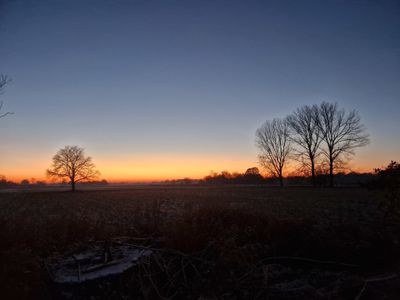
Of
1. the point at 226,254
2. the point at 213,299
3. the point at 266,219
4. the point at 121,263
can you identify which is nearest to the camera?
the point at 213,299

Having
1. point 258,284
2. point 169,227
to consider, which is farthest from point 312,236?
point 169,227

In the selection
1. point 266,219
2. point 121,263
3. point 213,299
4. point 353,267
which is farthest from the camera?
point 266,219

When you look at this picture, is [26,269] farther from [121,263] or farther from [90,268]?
[121,263]

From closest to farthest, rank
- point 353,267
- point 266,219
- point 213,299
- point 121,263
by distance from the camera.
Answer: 1. point 213,299
2. point 121,263
3. point 353,267
4. point 266,219

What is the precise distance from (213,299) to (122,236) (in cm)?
342

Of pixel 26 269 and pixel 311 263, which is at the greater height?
pixel 26 269

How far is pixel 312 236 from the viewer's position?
6609 mm

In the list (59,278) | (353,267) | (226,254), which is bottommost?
(353,267)

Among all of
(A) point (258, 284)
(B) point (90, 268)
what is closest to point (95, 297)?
(B) point (90, 268)

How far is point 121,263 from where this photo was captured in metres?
5.00

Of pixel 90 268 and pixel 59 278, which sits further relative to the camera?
pixel 90 268

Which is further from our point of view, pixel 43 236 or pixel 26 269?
pixel 43 236

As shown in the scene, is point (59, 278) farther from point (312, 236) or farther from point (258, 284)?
point (312, 236)

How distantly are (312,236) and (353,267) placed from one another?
110cm
